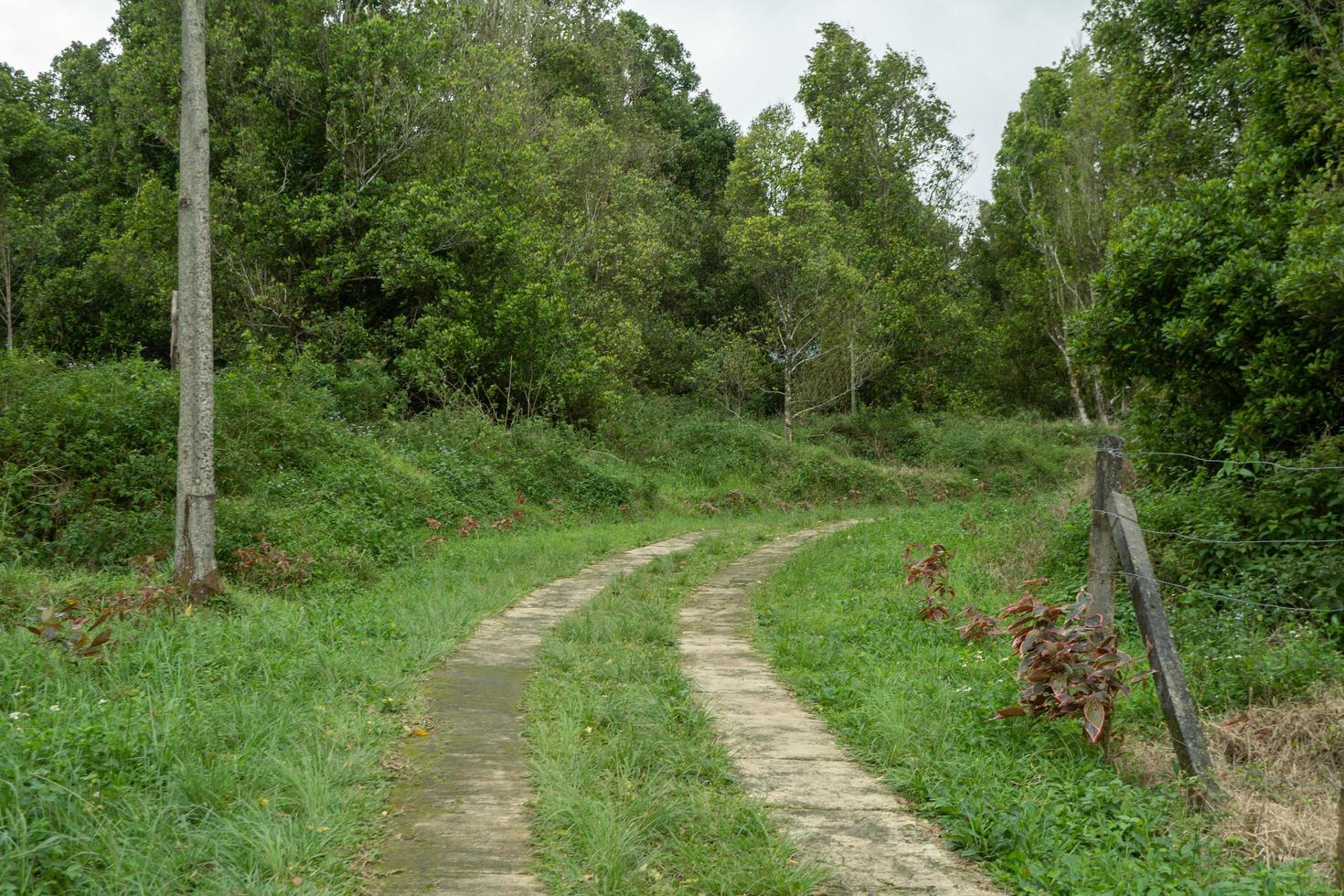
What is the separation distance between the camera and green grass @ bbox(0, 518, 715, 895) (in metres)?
3.56

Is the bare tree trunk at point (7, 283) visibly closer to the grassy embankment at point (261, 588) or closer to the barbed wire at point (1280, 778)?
the grassy embankment at point (261, 588)

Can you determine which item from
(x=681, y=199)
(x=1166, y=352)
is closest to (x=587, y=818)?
(x=1166, y=352)

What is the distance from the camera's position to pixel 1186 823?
4098 millimetres

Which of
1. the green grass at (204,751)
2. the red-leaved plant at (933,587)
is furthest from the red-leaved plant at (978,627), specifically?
→ the green grass at (204,751)

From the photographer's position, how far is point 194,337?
853cm

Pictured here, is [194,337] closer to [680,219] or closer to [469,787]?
[469,787]

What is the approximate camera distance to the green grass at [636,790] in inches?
148

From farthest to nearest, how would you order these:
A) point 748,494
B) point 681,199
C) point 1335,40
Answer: point 681,199 < point 748,494 < point 1335,40

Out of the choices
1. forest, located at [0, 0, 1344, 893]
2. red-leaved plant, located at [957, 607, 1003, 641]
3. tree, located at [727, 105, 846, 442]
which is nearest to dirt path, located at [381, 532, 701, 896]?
forest, located at [0, 0, 1344, 893]

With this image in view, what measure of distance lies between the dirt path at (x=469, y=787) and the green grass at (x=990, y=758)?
6.33ft

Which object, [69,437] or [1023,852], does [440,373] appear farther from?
[1023,852]

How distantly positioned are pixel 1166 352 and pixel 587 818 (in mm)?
7985

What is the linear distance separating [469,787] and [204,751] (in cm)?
126

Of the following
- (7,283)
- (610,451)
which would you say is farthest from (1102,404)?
(7,283)
